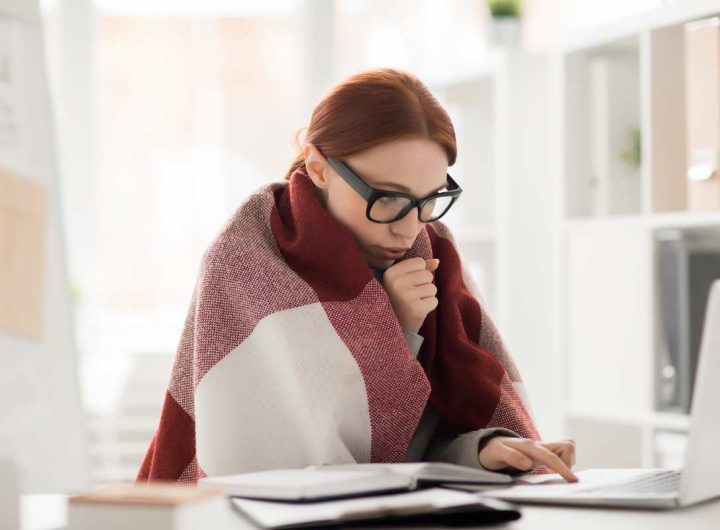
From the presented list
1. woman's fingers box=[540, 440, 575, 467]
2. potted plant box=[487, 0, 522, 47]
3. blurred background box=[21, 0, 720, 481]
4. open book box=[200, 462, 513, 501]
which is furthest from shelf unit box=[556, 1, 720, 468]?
open book box=[200, 462, 513, 501]

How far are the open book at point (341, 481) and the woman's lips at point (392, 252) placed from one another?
0.43 metres

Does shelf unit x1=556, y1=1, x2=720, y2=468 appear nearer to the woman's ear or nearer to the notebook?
the woman's ear

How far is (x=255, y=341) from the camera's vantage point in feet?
4.27

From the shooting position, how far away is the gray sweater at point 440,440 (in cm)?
133

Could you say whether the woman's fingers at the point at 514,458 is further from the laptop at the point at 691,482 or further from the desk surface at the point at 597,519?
the desk surface at the point at 597,519

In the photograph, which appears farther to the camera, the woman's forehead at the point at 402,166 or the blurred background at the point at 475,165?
the blurred background at the point at 475,165

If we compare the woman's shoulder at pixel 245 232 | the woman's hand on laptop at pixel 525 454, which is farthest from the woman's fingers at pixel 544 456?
the woman's shoulder at pixel 245 232

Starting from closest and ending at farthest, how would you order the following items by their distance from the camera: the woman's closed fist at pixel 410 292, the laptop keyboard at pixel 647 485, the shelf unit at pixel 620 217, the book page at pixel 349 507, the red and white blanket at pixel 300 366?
the book page at pixel 349 507, the laptop keyboard at pixel 647 485, the red and white blanket at pixel 300 366, the woman's closed fist at pixel 410 292, the shelf unit at pixel 620 217

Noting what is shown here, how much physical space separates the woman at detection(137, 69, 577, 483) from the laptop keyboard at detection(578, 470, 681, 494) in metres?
0.10

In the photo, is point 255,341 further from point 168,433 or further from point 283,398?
point 168,433

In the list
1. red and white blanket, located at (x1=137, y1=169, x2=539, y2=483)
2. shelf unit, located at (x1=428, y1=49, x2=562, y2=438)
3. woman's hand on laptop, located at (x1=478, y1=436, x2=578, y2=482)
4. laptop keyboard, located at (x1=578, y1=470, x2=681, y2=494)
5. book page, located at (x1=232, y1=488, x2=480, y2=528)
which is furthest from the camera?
shelf unit, located at (x1=428, y1=49, x2=562, y2=438)

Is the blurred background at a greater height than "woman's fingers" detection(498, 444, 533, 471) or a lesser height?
greater

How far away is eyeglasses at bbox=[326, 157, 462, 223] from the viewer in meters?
1.33

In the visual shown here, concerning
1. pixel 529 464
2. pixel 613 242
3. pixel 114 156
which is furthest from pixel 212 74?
pixel 529 464
